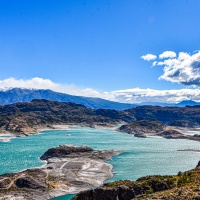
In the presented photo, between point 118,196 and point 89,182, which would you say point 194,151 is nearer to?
point 89,182

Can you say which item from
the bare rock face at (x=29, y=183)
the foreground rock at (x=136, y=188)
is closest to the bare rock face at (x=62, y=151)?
the bare rock face at (x=29, y=183)

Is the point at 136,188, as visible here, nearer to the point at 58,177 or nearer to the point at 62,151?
the point at 58,177

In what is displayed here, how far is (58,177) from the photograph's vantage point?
103312 millimetres

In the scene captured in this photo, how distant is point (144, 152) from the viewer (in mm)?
170625

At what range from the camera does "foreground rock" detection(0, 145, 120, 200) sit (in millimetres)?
86500

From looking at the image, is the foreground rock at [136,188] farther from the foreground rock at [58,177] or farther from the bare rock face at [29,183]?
the bare rock face at [29,183]

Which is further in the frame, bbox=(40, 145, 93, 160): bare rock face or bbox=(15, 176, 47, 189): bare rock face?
bbox=(40, 145, 93, 160): bare rock face

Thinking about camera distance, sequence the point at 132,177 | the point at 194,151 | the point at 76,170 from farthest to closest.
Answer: the point at 194,151 < the point at 76,170 < the point at 132,177

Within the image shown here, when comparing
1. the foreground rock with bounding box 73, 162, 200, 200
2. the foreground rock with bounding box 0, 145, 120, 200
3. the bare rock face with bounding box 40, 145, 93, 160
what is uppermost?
the foreground rock with bounding box 73, 162, 200, 200

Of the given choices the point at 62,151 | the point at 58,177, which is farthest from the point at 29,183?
the point at 62,151

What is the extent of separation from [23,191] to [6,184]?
275 inches

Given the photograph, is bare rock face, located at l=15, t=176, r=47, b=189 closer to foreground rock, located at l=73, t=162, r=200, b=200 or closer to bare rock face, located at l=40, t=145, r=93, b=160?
foreground rock, located at l=73, t=162, r=200, b=200

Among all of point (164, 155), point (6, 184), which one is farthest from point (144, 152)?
point (6, 184)

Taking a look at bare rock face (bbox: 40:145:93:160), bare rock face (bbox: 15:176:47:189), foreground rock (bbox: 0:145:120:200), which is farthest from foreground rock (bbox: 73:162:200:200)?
bare rock face (bbox: 40:145:93:160)
